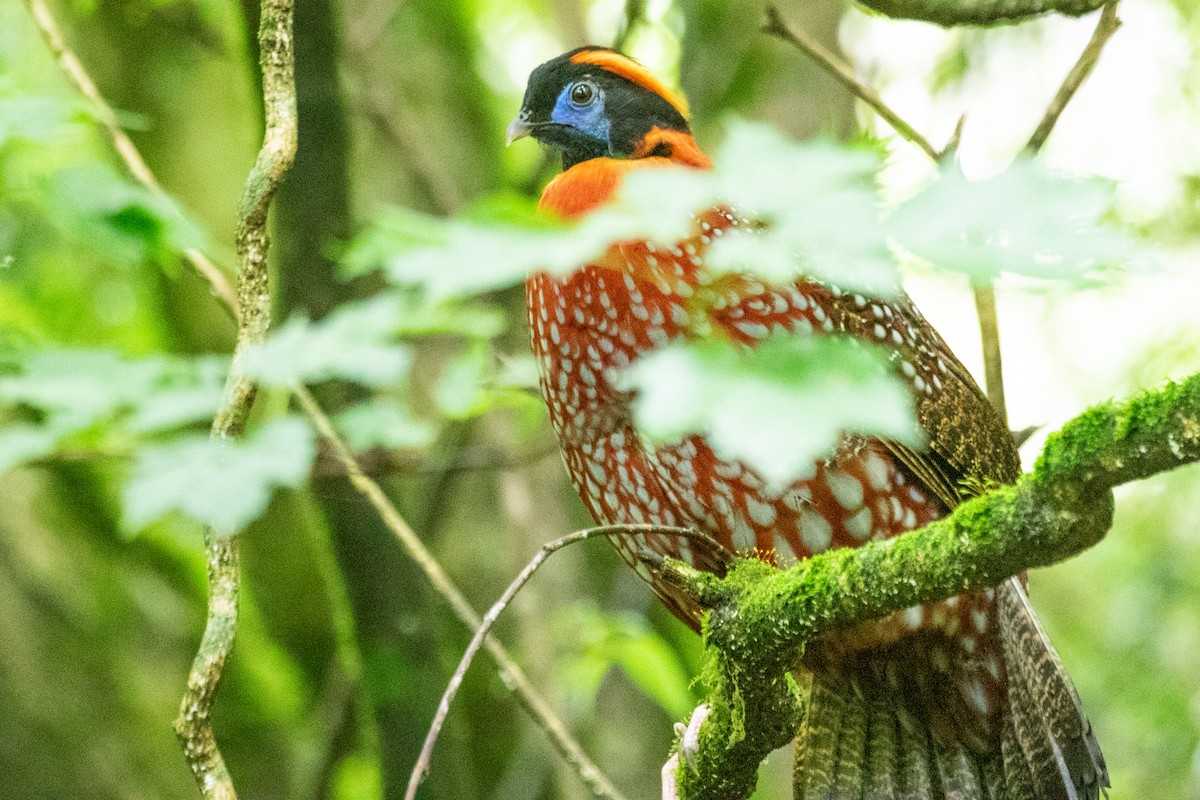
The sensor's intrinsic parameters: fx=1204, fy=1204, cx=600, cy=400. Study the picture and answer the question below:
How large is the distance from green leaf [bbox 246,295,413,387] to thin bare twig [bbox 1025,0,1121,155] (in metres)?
2.08

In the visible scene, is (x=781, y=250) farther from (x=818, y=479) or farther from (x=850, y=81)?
(x=850, y=81)

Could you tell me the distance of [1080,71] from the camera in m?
3.04

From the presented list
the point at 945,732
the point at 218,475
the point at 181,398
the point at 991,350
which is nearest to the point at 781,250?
the point at 218,475

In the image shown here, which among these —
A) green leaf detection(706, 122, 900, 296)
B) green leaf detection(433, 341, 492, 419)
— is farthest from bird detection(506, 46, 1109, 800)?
green leaf detection(706, 122, 900, 296)

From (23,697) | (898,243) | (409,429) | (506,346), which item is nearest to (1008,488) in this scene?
(898,243)

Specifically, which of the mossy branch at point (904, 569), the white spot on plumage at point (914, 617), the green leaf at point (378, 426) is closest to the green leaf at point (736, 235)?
the mossy branch at point (904, 569)

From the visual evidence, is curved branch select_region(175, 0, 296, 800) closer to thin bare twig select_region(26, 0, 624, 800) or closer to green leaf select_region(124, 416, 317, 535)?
thin bare twig select_region(26, 0, 624, 800)

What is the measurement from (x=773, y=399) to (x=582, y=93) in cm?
242

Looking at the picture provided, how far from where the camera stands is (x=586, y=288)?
283 cm

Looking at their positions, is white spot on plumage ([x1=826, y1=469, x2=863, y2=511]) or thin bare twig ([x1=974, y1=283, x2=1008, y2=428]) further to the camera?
thin bare twig ([x1=974, y1=283, x2=1008, y2=428])

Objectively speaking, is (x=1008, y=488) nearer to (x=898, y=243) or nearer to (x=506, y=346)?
(x=898, y=243)

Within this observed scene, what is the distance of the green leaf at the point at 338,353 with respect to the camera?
137 cm

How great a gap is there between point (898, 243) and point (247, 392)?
158 centimetres

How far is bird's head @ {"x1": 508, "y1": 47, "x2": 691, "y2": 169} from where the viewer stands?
3246mm
